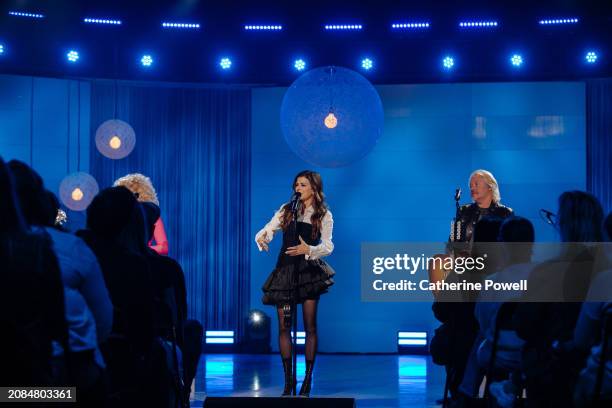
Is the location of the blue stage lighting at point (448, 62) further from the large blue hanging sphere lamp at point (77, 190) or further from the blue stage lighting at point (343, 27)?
the large blue hanging sphere lamp at point (77, 190)

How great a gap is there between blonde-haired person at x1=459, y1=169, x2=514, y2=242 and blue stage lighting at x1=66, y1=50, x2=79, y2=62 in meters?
4.47

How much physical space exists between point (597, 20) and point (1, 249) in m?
7.16

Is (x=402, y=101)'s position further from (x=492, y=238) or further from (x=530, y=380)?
(x=530, y=380)

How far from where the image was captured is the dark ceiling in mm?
8312

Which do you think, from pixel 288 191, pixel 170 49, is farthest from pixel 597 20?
pixel 170 49

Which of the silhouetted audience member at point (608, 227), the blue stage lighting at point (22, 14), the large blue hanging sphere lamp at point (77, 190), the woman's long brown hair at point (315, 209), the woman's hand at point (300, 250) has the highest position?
the blue stage lighting at point (22, 14)

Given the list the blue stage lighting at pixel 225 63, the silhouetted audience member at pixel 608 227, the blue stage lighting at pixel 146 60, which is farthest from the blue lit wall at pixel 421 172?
the silhouetted audience member at pixel 608 227

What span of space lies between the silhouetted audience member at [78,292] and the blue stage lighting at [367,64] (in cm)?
606

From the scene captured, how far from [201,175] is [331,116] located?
3.22 meters

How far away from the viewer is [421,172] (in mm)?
9227

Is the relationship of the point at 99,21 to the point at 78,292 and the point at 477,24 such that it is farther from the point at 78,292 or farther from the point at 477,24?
the point at 78,292

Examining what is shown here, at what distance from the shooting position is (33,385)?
263 centimetres

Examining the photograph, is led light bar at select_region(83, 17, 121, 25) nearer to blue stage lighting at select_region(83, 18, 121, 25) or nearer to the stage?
blue stage lighting at select_region(83, 18, 121, 25)

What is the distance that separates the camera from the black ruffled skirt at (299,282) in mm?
6148
